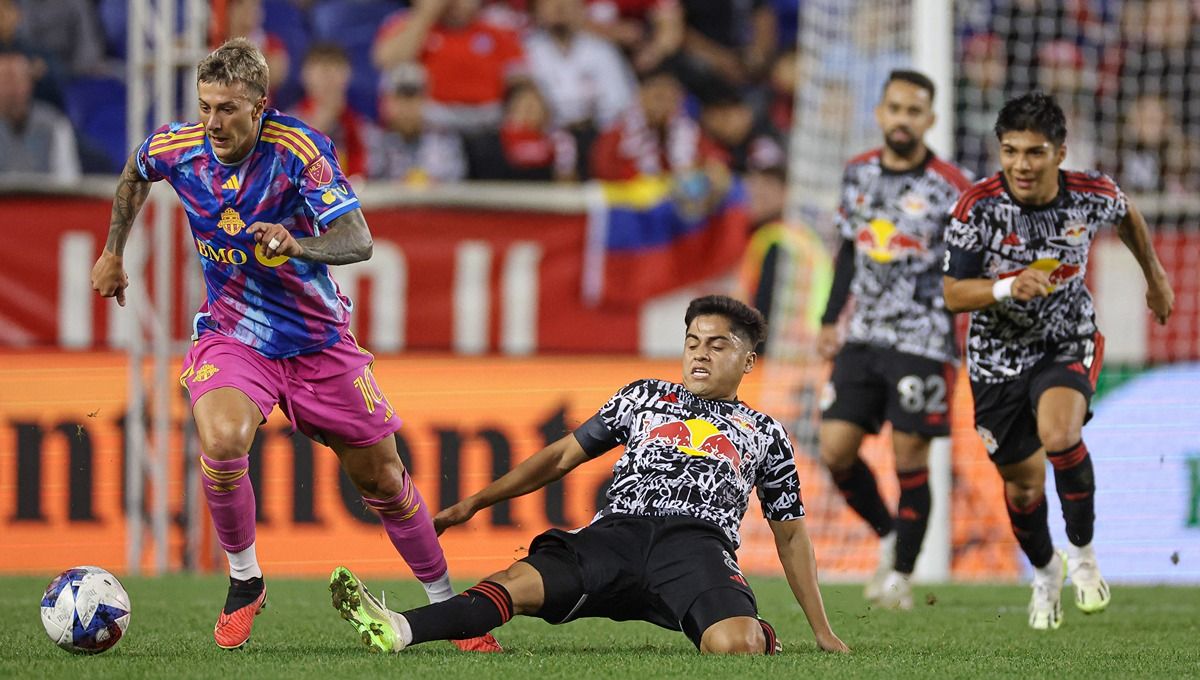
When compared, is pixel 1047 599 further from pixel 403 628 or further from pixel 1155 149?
pixel 1155 149

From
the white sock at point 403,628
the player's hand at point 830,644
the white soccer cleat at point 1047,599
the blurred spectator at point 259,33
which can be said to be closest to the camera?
the white sock at point 403,628

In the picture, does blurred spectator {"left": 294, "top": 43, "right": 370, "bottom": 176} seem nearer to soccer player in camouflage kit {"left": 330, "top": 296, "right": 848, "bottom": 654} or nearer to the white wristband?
the white wristband

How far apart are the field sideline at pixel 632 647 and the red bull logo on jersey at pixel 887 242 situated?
1.64 meters

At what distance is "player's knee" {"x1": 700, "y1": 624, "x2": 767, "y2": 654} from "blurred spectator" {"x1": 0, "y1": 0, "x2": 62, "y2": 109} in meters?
9.52

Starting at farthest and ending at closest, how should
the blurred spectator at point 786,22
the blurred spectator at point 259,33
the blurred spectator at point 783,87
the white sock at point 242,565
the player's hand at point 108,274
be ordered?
the blurred spectator at point 786,22, the blurred spectator at point 783,87, the blurred spectator at point 259,33, the player's hand at point 108,274, the white sock at point 242,565

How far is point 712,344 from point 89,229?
283 inches

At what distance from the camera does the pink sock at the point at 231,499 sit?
213 inches

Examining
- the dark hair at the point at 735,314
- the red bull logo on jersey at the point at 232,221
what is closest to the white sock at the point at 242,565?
the red bull logo on jersey at the point at 232,221

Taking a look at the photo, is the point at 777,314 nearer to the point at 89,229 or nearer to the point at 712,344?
the point at 89,229

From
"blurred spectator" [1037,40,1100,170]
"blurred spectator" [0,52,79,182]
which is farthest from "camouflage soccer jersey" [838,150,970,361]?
"blurred spectator" [0,52,79,182]

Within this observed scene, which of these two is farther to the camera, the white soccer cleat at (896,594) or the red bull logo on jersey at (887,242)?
the red bull logo on jersey at (887,242)

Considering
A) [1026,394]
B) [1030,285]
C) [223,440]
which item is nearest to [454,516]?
[223,440]

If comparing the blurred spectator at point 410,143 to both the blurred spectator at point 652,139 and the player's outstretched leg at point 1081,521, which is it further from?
the player's outstretched leg at point 1081,521

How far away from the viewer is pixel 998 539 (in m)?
10.6
